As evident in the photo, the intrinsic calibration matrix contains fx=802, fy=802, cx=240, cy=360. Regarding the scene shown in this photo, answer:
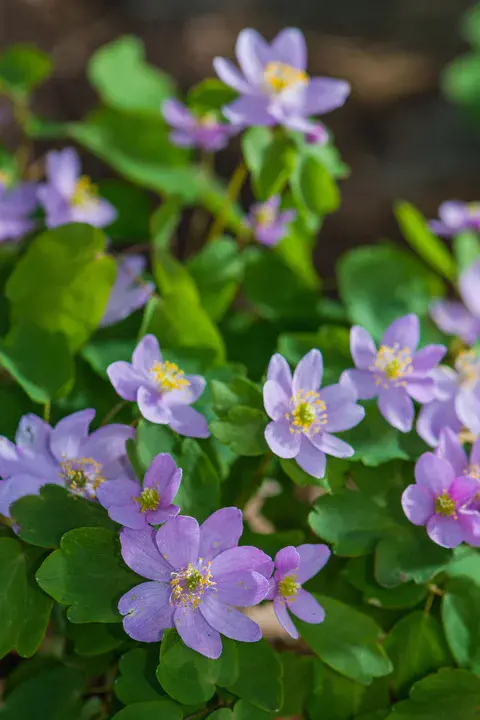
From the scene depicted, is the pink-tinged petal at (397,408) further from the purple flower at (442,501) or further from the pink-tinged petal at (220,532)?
the pink-tinged petal at (220,532)

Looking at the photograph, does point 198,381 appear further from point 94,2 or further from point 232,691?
point 94,2

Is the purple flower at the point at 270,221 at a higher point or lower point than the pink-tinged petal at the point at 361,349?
lower

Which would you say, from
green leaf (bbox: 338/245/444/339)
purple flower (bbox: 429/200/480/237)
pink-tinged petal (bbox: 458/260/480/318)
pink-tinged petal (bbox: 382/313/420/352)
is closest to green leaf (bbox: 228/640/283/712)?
pink-tinged petal (bbox: 382/313/420/352)

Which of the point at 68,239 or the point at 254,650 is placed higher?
the point at 68,239

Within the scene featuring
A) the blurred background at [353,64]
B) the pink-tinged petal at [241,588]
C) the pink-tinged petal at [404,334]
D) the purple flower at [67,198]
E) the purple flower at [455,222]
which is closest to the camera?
the pink-tinged petal at [241,588]

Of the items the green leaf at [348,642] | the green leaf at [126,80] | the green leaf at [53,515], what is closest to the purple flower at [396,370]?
the green leaf at [348,642]

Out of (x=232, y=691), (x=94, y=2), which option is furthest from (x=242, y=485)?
(x=94, y=2)

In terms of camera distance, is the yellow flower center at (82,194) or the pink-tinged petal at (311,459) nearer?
the pink-tinged petal at (311,459)

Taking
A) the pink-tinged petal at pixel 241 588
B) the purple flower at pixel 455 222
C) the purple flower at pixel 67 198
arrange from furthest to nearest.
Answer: the purple flower at pixel 455 222
the purple flower at pixel 67 198
the pink-tinged petal at pixel 241 588
